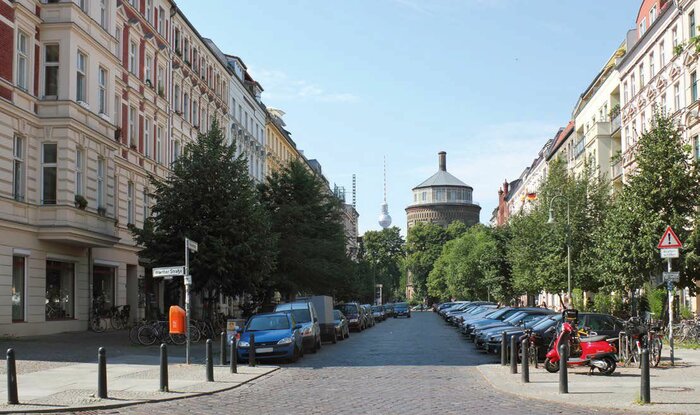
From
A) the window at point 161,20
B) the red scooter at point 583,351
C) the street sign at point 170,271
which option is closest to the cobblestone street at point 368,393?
the red scooter at point 583,351

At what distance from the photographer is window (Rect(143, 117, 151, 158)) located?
44.3m

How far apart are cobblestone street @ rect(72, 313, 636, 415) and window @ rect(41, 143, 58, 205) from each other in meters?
12.8

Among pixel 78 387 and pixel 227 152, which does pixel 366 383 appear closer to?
pixel 78 387

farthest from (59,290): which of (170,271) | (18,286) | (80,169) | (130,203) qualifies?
(170,271)

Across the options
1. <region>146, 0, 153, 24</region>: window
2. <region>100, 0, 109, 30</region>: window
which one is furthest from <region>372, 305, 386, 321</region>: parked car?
<region>100, 0, 109, 30</region>: window

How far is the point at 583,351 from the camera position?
2028cm

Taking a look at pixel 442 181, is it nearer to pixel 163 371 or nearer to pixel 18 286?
pixel 18 286

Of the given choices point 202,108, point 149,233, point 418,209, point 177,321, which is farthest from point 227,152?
point 418,209

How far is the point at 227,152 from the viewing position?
113 ft

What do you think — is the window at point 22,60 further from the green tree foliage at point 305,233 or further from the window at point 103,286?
the green tree foliage at point 305,233

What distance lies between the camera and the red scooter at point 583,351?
19469 mm

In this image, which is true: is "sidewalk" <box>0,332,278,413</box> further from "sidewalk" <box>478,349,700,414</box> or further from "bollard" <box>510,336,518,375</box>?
"bollard" <box>510,336,518,375</box>

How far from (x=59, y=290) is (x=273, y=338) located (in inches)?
519

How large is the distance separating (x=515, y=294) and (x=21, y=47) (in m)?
53.2
